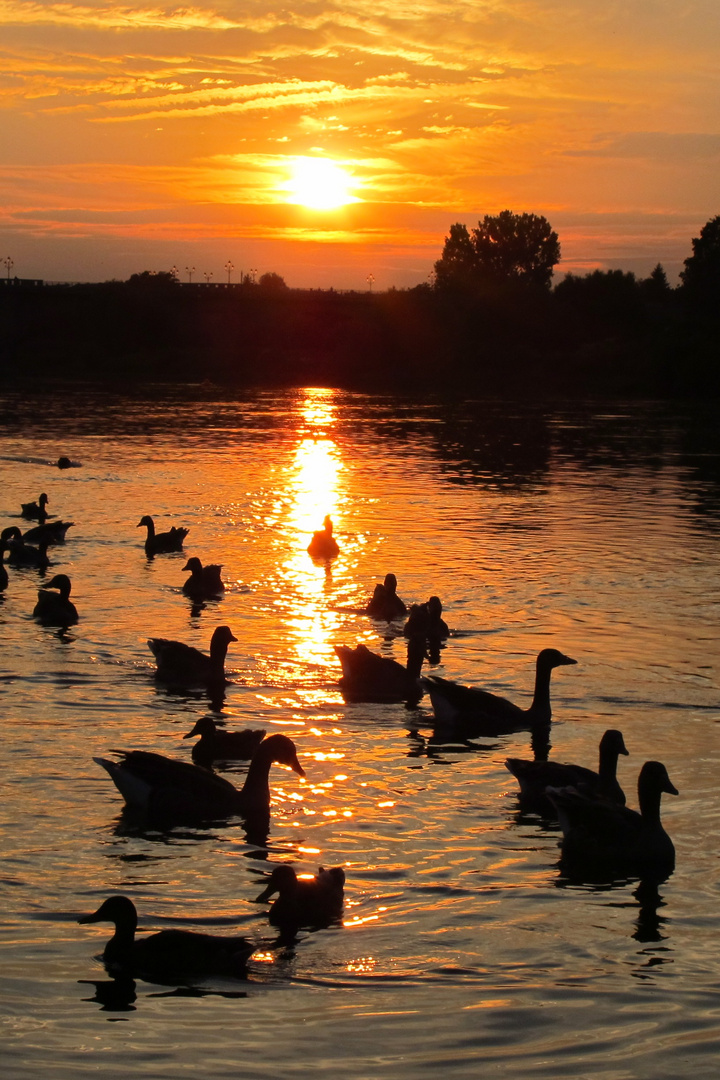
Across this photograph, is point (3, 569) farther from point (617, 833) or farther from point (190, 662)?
point (617, 833)

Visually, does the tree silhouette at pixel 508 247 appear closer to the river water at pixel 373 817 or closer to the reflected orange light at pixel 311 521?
the reflected orange light at pixel 311 521

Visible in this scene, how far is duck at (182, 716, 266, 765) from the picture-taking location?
12.8 m

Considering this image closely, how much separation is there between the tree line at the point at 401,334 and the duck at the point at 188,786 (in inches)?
3133

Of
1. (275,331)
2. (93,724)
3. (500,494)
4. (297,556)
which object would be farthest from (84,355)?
(93,724)

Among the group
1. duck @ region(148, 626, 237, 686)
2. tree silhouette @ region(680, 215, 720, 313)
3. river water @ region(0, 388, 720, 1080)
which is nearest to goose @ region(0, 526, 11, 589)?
river water @ region(0, 388, 720, 1080)

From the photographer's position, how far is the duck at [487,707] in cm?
1429

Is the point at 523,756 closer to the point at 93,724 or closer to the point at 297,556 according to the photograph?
the point at 93,724

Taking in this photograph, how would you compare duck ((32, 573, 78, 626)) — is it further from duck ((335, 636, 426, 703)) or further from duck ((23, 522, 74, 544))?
duck ((23, 522, 74, 544))

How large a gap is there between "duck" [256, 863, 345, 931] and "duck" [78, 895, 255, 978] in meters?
0.63

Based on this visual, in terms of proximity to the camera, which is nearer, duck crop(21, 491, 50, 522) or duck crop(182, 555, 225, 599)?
duck crop(182, 555, 225, 599)

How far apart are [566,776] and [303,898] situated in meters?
3.38

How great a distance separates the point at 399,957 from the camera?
8945 mm

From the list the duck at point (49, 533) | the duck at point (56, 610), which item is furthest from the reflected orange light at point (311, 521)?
the duck at point (49, 533)

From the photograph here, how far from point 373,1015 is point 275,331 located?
127307 millimetres
